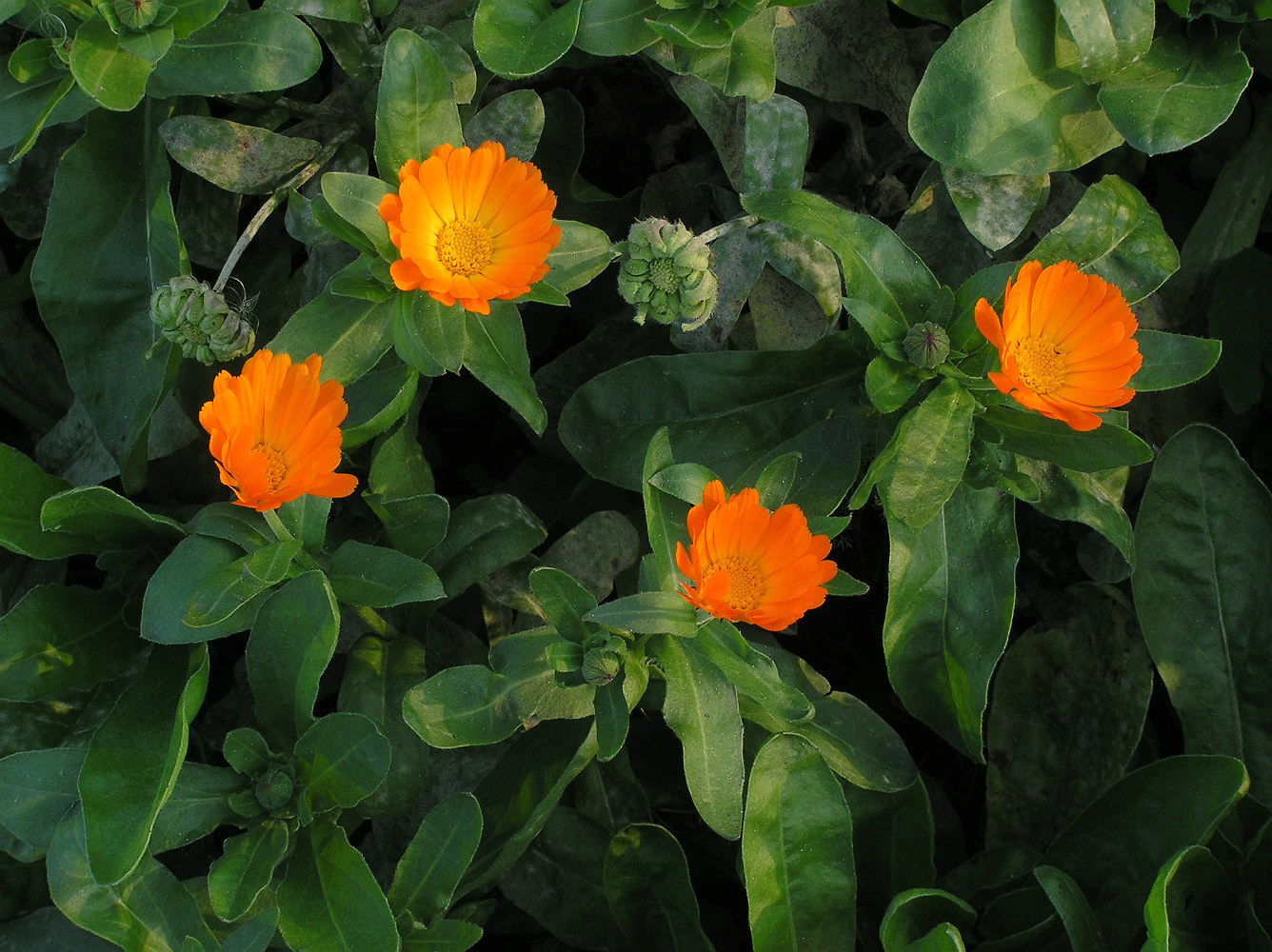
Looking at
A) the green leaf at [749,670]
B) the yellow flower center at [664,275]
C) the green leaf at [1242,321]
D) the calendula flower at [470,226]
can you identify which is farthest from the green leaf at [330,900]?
the green leaf at [1242,321]

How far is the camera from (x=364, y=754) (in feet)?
4.75

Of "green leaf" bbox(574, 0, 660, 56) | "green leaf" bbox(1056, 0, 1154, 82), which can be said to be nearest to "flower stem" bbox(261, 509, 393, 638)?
"green leaf" bbox(574, 0, 660, 56)

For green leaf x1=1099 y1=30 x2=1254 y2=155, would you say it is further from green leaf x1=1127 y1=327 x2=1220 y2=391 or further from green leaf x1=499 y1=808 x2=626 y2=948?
green leaf x1=499 y1=808 x2=626 y2=948

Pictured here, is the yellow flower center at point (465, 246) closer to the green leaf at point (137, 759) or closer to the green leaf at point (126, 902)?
the green leaf at point (137, 759)

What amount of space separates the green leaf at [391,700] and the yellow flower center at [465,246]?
0.60 m

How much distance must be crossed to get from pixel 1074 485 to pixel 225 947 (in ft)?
4.52

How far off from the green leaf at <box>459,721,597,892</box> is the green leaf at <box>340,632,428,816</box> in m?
0.13

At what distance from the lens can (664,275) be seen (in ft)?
5.16

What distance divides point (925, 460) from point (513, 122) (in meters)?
0.84

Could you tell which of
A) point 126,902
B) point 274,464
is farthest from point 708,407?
point 126,902

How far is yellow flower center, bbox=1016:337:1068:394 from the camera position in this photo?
1.46m

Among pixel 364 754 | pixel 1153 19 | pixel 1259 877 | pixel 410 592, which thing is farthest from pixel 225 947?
pixel 1153 19

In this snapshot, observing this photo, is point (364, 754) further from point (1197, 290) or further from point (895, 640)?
point (1197, 290)

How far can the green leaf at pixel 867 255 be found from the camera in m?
1.60
